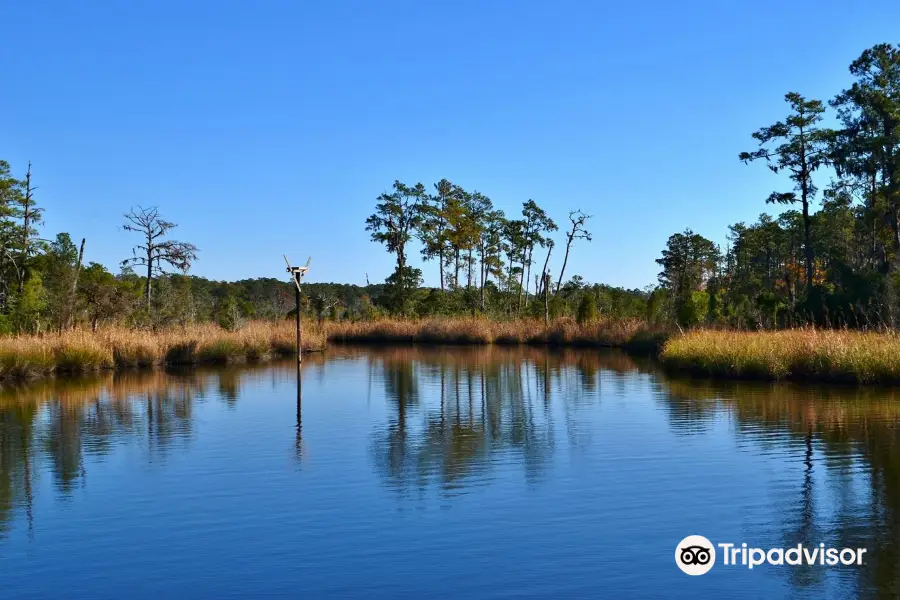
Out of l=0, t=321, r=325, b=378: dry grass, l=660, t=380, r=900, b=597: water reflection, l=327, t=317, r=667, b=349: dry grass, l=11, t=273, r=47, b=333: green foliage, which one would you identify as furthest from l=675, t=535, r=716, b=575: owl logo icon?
l=327, t=317, r=667, b=349: dry grass

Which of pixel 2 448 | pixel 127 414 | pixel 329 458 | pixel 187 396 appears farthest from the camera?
pixel 187 396

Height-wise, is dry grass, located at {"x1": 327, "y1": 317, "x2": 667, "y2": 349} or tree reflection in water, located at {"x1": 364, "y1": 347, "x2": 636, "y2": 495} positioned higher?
dry grass, located at {"x1": 327, "y1": 317, "x2": 667, "y2": 349}

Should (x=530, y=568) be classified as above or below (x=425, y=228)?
below

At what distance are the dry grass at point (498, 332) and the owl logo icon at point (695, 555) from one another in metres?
27.1

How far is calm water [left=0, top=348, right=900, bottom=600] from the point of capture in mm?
6527

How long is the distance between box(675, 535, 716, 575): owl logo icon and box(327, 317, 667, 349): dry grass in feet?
89.0

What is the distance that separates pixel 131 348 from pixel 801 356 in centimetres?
1977

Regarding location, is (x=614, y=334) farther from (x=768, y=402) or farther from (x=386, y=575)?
(x=386, y=575)

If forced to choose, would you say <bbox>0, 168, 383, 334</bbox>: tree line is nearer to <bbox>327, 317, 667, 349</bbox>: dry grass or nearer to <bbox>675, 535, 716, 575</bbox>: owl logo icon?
<bbox>327, 317, 667, 349</bbox>: dry grass

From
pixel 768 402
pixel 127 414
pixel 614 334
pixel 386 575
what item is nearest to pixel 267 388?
pixel 127 414

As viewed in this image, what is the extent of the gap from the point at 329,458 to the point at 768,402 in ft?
30.8

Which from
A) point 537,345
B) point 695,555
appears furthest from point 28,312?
point 695,555

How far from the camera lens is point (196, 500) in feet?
29.6

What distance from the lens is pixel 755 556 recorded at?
6910 millimetres
